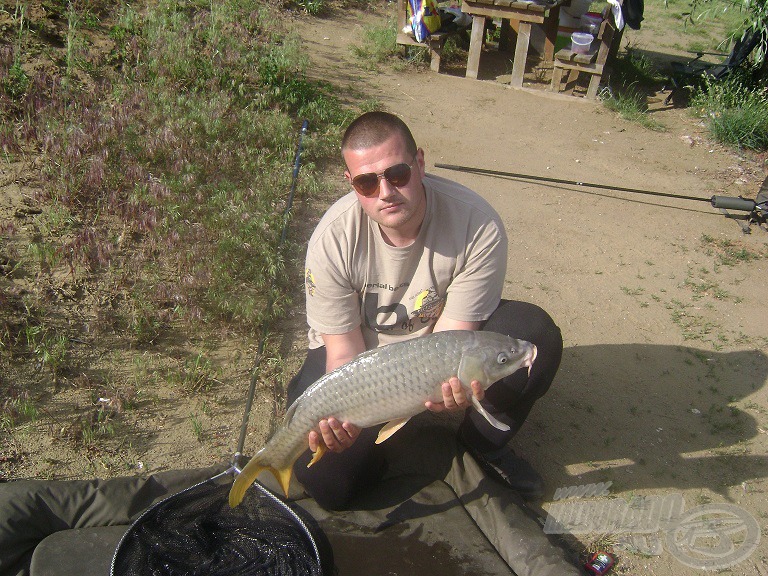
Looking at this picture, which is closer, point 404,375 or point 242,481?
point 404,375

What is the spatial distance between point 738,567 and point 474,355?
1.63 metres

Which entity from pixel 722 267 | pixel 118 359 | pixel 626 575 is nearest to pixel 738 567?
pixel 626 575

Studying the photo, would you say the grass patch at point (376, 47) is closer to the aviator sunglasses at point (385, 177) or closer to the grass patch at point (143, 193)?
the grass patch at point (143, 193)

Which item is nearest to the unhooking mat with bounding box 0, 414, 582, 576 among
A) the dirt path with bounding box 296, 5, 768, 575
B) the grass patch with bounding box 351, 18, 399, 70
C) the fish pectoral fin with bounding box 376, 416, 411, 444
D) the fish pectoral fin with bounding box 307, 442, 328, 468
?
the dirt path with bounding box 296, 5, 768, 575

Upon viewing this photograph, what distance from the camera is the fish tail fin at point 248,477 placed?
254 centimetres

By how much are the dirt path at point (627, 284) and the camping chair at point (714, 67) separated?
64 centimetres

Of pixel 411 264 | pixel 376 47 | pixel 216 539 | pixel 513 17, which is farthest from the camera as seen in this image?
pixel 376 47

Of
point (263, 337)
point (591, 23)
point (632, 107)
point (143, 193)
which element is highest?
point (591, 23)

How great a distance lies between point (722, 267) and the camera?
203 inches

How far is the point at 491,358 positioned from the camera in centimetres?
244

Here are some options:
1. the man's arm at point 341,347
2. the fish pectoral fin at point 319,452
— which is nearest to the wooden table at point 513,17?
the man's arm at point 341,347

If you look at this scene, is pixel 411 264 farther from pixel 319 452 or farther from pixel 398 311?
pixel 319 452

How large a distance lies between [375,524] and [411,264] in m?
1.13

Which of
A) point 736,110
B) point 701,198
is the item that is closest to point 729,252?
point 701,198
